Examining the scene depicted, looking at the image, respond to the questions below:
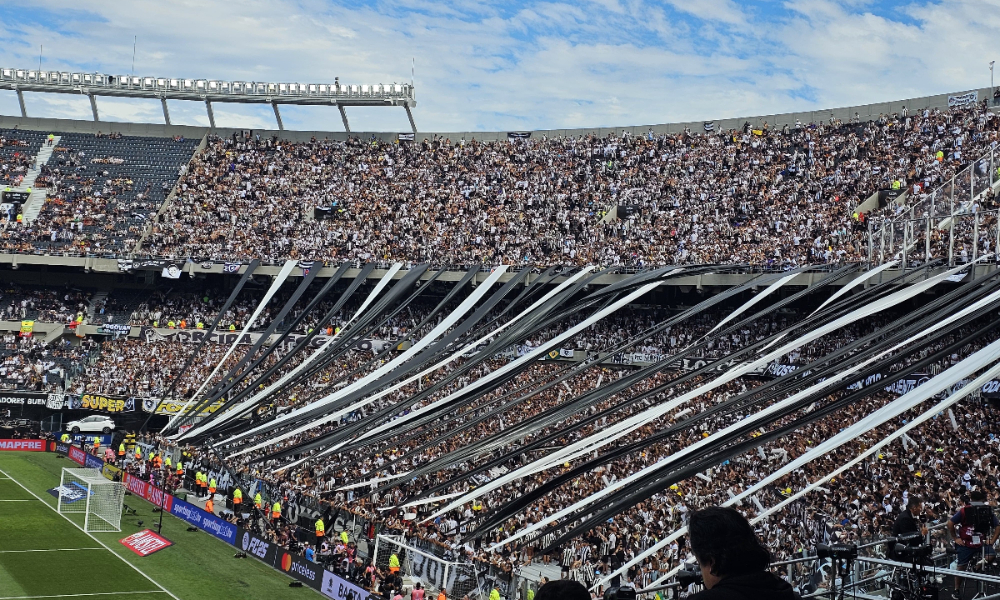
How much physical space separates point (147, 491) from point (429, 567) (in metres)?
13.7

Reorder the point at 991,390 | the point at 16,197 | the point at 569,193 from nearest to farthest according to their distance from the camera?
the point at 991,390
the point at 569,193
the point at 16,197

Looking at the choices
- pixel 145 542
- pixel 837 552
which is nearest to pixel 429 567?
pixel 145 542

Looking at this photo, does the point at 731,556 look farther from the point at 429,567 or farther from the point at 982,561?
the point at 429,567

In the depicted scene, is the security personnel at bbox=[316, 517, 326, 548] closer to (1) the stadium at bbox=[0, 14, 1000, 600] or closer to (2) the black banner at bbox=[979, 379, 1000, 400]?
(1) the stadium at bbox=[0, 14, 1000, 600]

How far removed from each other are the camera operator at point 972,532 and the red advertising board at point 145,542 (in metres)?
19.4

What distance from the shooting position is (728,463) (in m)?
23.3

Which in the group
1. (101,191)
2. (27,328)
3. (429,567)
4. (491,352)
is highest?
(101,191)

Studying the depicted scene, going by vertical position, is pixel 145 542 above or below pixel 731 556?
below

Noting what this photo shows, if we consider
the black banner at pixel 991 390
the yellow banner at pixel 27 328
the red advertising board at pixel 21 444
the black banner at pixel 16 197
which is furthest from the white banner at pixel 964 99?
the black banner at pixel 16 197

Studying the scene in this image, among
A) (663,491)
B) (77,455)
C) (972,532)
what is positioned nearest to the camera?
(972,532)

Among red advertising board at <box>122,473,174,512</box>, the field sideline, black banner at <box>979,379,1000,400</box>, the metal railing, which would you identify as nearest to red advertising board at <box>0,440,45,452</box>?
red advertising board at <box>122,473,174,512</box>

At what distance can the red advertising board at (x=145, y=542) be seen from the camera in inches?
953

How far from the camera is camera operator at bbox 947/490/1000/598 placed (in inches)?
391

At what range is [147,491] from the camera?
29859mm
